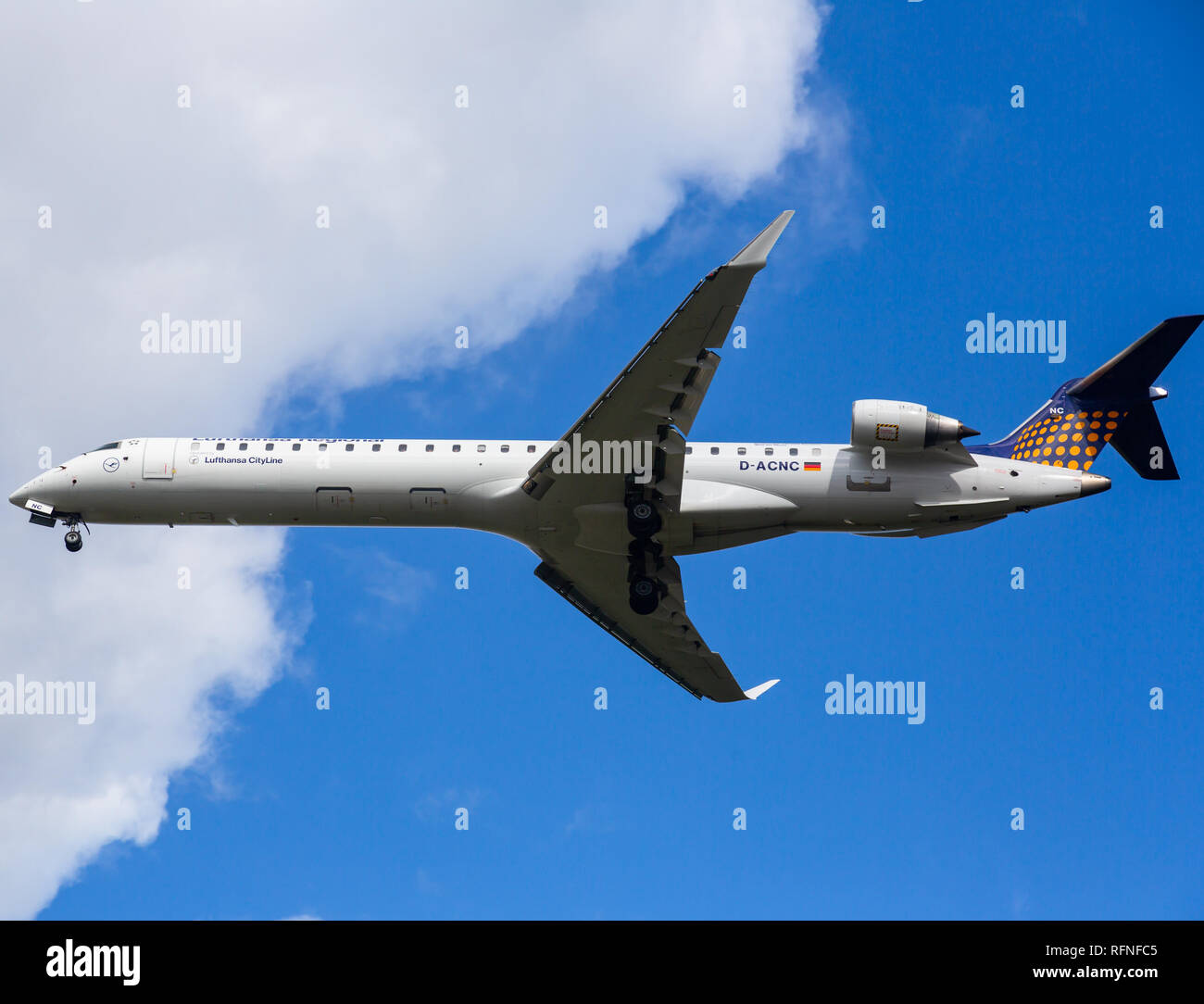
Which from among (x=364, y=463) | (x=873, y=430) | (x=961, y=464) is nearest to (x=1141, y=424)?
(x=961, y=464)

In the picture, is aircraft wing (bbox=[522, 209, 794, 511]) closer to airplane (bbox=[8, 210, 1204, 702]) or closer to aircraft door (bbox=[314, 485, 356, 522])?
airplane (bbox=[8, 210, 1204, 702])

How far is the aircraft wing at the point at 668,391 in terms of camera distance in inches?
1051

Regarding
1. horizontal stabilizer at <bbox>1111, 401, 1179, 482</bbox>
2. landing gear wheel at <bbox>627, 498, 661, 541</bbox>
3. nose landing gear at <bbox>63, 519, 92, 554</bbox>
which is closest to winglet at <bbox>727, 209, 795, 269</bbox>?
landing gear wheel at <bbox>627, 498, 661, 541</bbox>

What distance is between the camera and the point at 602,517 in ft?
103

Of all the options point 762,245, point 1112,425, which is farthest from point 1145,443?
point 762,245

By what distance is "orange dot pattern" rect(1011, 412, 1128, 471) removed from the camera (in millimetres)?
32125

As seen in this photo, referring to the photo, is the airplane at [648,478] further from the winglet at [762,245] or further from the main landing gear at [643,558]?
the winglet at [762,245]

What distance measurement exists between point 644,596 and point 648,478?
4.41 meters

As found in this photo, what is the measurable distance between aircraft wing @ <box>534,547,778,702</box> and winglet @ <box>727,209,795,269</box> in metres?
9.72

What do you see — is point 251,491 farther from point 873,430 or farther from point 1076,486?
point 1076,486

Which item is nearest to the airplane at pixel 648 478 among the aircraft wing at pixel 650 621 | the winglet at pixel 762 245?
the aircraft wing at pixel 650 621

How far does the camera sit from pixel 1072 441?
3225cm

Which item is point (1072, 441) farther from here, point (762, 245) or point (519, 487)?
point (519, 487)
